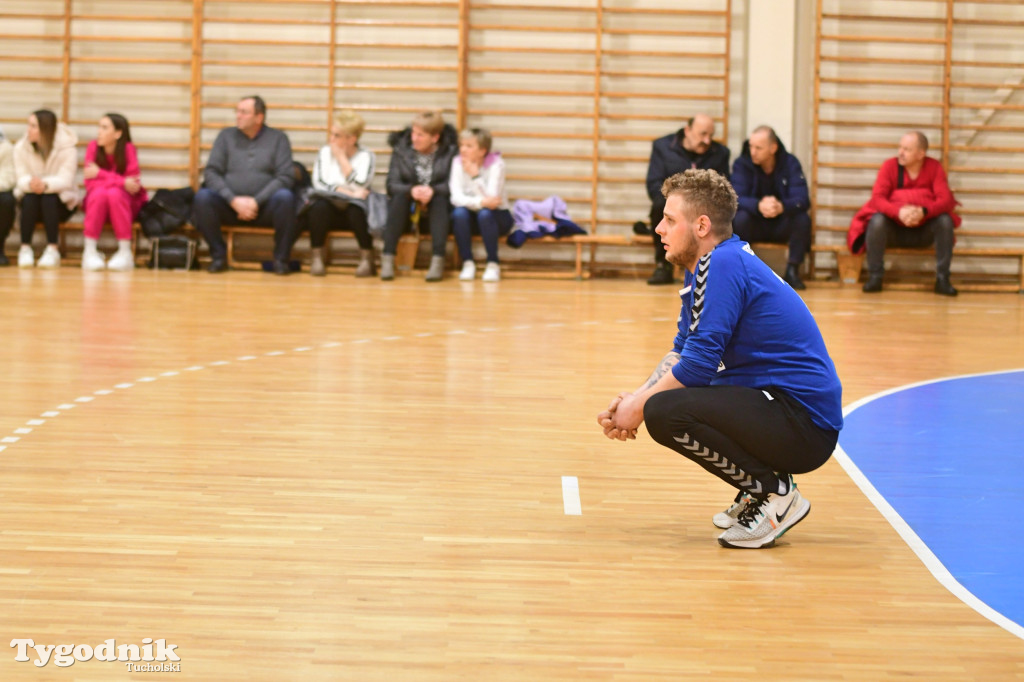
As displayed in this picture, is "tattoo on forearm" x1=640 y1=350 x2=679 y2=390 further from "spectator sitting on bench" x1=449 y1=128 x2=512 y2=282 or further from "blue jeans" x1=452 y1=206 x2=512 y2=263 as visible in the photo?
"blue jeans" x1=452 y1=206 x2=512 y2=263

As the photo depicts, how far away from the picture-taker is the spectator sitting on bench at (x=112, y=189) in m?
9.37

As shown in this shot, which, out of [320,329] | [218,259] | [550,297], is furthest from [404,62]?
[320,329]

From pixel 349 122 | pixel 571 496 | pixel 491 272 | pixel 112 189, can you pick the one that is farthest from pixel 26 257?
pixel 571 496

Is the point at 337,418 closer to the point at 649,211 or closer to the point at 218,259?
the point at 218,259

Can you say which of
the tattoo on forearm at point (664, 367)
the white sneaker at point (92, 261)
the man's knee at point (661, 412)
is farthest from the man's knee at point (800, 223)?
the man's knee at point (661, 412)

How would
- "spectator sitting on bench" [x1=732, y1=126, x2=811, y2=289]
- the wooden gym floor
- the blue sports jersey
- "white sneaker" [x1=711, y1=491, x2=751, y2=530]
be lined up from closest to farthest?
the wooden gym floor < the blue sports jersey < "white sneaker" [x1=711, y1=491, x2=751, y2=530] < "spectator sitting on bench" [x1=732, y1=126, x2=811, y2=289]

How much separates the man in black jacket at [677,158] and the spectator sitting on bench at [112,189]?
4.13 m

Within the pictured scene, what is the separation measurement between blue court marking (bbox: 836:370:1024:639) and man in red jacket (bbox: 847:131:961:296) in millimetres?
4154

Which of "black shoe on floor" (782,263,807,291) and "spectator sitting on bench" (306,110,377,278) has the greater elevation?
"spectator sitting on bench" (306,110,377,278)

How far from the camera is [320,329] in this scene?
6.15 metres

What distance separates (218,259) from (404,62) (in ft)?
7.69

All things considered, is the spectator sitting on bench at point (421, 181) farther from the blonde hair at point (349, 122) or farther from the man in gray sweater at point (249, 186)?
the man in gray sweater at point (249, 186)

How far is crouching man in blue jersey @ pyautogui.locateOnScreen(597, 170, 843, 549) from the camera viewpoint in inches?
106

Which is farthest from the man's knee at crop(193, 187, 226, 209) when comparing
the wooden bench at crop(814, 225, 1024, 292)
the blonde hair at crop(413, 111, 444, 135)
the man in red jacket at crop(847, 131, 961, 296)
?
the man in red jacket at crop(847, 131, 961, 296)
